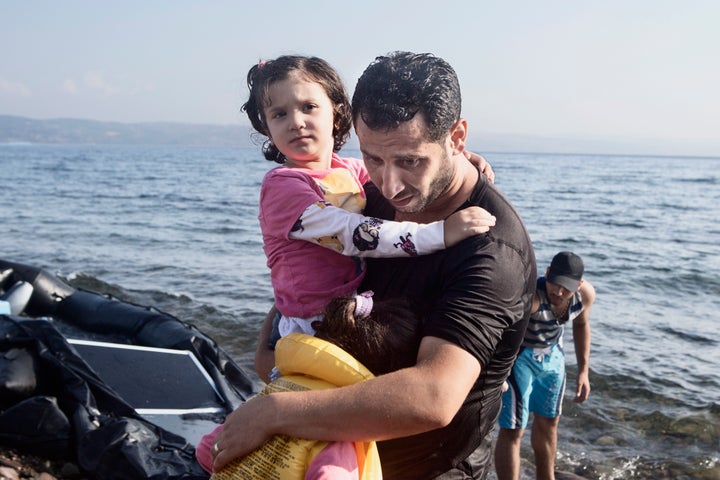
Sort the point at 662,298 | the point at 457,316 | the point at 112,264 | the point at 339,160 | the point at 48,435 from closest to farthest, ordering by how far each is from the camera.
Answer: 1. the point at 457,316
2. the point at 339,160
3. the point at 48,435
4. the point at 662,298
5. the point at 112,264

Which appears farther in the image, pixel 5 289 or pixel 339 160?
pixel 5 289

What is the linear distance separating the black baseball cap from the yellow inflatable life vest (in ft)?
13.6

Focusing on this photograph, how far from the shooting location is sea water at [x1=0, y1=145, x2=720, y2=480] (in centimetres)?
769

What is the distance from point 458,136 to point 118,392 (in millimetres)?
4630

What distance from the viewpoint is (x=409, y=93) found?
250cm

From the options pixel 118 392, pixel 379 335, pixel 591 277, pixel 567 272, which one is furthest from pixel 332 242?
pixel 591 277

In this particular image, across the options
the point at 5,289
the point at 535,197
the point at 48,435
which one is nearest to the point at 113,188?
the point at 535,197

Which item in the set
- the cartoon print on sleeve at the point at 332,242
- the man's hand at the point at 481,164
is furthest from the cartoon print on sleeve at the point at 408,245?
the man's hand at the point at 481,164

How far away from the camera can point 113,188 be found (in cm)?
3784

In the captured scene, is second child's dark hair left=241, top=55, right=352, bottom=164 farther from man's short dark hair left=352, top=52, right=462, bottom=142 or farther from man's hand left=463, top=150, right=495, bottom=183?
man's short dark hair left=352, top=52, right=462, bottom=142

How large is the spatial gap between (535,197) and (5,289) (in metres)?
28.8

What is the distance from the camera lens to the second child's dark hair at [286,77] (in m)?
3.44

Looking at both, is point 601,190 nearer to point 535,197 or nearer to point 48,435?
point 535,197

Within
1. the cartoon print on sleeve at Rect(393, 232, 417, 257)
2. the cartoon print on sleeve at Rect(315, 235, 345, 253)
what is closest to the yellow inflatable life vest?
the cartoon print on sleeve at Rect(393, 232, 417, 257)
